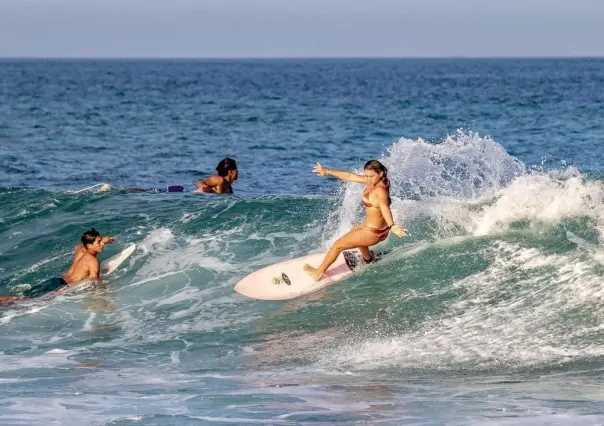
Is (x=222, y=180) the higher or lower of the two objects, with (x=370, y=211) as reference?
lower

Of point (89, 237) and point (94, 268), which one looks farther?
point (94, 268)

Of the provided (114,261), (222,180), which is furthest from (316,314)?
(222,180)

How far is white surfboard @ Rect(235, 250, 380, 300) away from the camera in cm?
1353

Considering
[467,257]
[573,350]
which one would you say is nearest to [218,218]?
[467,257]

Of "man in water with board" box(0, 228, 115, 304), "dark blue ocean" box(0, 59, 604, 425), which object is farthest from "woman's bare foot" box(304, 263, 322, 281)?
→ "man in water with board" box(0, 228, 115, 304)

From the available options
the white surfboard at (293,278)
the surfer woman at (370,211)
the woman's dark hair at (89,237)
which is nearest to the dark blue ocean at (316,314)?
the white surfboard at (293,278)

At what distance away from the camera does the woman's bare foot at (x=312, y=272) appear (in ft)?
44.1

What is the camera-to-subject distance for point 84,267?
1452 centimetres

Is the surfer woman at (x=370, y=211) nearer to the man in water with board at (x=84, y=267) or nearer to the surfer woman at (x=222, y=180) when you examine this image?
the man in water with board at (x=84, y=267)

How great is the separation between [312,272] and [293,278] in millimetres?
299

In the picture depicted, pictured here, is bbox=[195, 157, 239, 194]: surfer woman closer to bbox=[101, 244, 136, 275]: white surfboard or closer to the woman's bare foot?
bbox=[101, 244, 136, 275]: white surfboard

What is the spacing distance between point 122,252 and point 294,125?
27.5 metres

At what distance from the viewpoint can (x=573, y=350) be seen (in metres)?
10.9

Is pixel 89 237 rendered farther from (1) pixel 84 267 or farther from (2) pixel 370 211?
Answer: (2) pixel 370 211
